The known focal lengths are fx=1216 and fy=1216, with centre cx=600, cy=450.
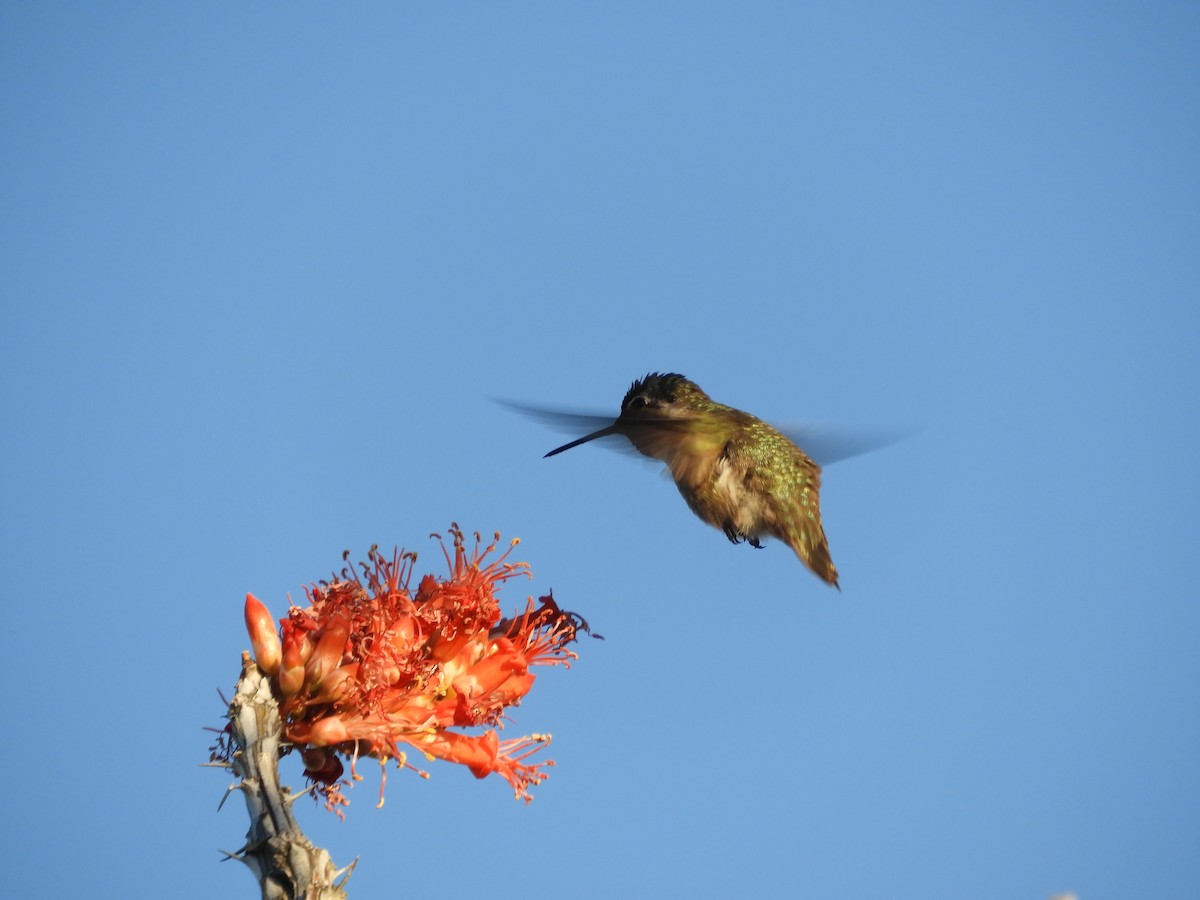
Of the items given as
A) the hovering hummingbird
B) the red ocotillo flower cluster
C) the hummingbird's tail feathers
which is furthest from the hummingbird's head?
the red ocotillo flower cluster

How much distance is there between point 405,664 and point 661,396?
3.55 metres

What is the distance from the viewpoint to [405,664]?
4930 millimetres

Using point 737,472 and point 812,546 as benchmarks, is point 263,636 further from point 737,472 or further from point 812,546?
point 812,546

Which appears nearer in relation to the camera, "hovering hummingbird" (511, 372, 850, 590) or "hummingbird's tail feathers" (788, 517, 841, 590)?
"hovering hummingbird" (511, 372, 850, 590)

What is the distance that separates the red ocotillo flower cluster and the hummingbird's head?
2.58m

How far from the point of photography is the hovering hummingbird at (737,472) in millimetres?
7828

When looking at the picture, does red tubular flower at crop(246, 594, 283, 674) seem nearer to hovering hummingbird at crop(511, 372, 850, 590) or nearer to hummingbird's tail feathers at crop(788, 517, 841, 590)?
hovering hummingbird at crop(511, 372, 850, 590)

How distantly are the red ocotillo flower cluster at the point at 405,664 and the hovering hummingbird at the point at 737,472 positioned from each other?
7.82 ft

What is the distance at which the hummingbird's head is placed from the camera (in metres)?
7.98

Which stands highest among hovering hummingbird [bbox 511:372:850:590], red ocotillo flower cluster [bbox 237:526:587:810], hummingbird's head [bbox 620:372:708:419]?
hummingbird's head [bbox 620:372:708:419]

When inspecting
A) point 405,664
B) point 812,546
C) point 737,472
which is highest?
point 737,472

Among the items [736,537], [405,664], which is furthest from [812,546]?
[405,664]

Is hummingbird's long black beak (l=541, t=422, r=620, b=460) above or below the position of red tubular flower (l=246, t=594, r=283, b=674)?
above

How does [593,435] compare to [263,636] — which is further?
[593,435]
